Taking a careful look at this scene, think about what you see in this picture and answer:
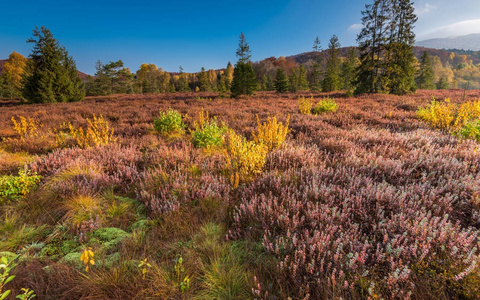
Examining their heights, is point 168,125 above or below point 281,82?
below

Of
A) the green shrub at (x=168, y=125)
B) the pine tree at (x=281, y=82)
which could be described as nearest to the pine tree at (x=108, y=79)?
the pine tree at (x=281, y=82)

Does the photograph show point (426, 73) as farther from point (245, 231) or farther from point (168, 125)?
point (245, 231)

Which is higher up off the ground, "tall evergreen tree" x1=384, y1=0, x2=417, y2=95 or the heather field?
"tall evergreen tree" x1=384, y1=0, x2=417, y2=95

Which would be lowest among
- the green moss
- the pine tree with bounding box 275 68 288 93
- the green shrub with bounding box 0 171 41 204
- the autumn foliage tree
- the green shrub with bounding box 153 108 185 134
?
the green moss

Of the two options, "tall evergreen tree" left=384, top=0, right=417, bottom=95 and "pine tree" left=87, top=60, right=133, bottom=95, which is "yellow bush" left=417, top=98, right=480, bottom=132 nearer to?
"tall evergreen tree" left=384, top=0, right=417, bottom=95

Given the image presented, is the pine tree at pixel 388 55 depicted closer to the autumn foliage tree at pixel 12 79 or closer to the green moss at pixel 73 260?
the green moss at pixel 73 260

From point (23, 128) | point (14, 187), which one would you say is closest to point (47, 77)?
point (23, 128)

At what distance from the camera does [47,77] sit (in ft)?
72.4

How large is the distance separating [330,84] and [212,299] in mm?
36395

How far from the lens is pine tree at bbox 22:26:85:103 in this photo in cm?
2161

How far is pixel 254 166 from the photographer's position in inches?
133

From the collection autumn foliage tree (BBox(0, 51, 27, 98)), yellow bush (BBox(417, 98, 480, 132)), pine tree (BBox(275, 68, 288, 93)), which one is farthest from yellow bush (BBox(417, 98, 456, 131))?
autumn foliage tree (BBox(0, 51, 27, 98))

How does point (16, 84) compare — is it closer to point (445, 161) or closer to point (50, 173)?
point (50, 173)

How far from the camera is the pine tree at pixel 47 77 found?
70.9ft
